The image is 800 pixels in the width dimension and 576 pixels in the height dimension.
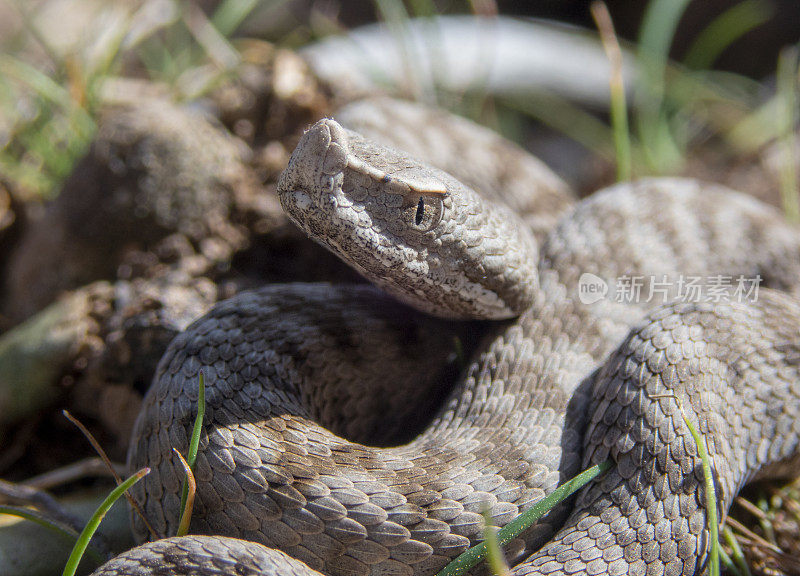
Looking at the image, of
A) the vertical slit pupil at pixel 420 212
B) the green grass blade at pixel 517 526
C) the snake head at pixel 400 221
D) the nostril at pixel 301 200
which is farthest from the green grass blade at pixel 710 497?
the nostril at pixel 301 200

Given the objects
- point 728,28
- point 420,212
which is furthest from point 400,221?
point 728,28

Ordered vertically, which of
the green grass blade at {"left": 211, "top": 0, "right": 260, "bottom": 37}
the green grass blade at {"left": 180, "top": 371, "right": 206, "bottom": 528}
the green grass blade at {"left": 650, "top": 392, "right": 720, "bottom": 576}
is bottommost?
the green grass blade at {"left": 180, "top": 371, "right": 206, "bottom": 528}

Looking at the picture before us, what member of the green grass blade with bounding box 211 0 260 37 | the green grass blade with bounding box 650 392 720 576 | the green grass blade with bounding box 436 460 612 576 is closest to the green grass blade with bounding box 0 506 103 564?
the green grass blade with bounding box 436 460 612 576

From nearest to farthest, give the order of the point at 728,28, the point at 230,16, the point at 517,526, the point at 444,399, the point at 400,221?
the point at 517,526
the point at 400,221
the point at 444,399
the point at 230,16
the point at 728,28

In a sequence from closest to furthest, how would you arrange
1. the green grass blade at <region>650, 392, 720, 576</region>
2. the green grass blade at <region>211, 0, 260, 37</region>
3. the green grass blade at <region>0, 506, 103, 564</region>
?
the green grass blade at <region>650, 392, 720, 576</region> → the green grass blade at <region>0, 506, 103, 564</region> → the green grass blade at <region>211, 0, 260, 37</region>

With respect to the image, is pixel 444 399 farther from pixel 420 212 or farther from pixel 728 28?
pixel 728 28

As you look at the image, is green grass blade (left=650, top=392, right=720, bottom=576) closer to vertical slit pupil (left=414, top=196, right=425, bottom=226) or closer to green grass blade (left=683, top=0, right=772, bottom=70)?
vertical slit pupil (left=414, top=196, right=425, bottom=226)

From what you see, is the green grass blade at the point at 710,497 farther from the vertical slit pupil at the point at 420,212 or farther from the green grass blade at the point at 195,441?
the green grass blade at the point at 195,441

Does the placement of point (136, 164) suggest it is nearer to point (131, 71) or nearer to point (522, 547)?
point (522, 547)
